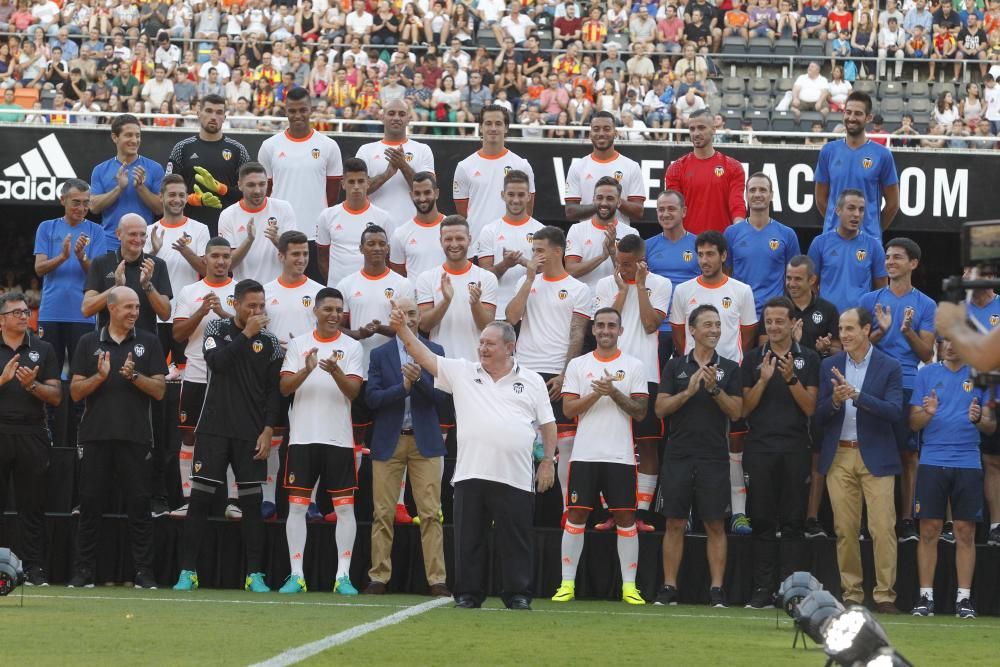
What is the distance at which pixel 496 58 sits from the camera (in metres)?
23.5

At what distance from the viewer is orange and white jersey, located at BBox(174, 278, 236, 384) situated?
12578 millimetres

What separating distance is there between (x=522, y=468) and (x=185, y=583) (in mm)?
3307

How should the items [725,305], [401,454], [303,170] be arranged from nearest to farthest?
[401,454]
[725,305]
[303,170]

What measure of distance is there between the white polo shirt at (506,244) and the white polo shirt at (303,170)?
5.77 ft

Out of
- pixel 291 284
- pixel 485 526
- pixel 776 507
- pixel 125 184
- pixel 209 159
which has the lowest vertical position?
pixel 485 526

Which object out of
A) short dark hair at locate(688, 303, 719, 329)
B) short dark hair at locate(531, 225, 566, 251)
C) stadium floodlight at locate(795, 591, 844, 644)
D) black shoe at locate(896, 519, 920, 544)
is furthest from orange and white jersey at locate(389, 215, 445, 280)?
stadium floodlight at locate(795, 591, 844, 644)

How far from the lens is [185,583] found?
39.7 ft

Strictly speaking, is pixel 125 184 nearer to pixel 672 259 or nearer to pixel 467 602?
pixel 672 259

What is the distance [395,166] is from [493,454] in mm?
4468

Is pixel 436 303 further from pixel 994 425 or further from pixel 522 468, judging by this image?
pixel 994 425

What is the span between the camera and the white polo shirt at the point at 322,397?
12016mm

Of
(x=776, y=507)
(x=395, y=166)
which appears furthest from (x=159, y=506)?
(x=776, y=507)

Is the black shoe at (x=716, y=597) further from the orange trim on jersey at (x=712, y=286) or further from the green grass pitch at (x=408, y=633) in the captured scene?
the orange trim on jersey at (x=712, y=286)

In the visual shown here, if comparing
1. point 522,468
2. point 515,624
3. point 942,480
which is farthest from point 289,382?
point 942,480
